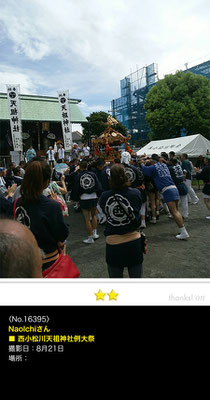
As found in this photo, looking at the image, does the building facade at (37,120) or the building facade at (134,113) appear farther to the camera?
the building facade at (134,113)

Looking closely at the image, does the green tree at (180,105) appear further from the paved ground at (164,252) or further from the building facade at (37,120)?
the paved ground at (164,252)

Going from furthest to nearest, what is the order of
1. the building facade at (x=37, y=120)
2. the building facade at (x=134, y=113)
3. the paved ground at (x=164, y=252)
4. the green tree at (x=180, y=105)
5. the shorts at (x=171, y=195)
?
1. the building facade at (x=134, y=113)
2. the green tree at (x=180, y=105)
3. the building facade at (x=37, y=120)
4. the shorts at (x=171, y=195)
5. the paved ground at (x=164, y=252)

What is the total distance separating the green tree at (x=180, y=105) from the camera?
15000 millimetres

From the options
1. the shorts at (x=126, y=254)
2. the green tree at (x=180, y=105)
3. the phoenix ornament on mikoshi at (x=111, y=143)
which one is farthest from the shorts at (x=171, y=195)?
the green tree at (x=180, y=105)

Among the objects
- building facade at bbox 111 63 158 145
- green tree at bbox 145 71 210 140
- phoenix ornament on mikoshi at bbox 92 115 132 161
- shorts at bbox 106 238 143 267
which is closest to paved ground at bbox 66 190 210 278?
shorts at bbox 106 238 143 267

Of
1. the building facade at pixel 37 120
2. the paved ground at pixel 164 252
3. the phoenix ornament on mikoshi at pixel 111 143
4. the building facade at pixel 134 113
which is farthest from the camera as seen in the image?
the building facade at pixel 134 113

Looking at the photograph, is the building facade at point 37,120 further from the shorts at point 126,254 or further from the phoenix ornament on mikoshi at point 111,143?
the shorts at point 126,254

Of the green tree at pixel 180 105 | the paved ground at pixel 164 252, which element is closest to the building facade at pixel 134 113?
the green tree at pixel 180 105

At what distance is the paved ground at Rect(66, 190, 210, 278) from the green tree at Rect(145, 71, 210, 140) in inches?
503

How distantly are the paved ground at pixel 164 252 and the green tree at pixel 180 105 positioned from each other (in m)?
12.8

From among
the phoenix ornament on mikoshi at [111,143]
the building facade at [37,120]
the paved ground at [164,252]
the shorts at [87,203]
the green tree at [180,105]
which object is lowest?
the paved ground at [164,252]

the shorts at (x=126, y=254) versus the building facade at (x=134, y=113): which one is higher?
the building facade at (x=134, y=113)
